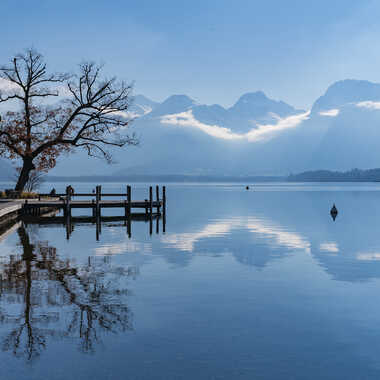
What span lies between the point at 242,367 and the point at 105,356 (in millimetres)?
2838

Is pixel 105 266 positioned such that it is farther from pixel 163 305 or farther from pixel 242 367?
pixel 242 367

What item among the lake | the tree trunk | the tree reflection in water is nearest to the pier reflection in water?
the tree trunk

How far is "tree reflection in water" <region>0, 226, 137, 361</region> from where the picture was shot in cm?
1230

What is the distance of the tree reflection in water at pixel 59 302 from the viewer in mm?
12305

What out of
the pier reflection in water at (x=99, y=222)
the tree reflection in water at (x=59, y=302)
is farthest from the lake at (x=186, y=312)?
the pier reflection in water at (x=99, y=222)

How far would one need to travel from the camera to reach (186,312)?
49.3 feet

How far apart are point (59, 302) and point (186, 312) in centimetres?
374

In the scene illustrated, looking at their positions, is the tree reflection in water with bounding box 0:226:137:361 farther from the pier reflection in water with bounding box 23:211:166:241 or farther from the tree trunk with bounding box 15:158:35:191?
the tree trunk with bounding box 15:158:35:191

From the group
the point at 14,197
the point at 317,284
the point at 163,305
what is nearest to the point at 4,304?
the point at 163,305

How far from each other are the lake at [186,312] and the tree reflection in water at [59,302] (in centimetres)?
4

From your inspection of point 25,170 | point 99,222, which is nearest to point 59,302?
point 99,222

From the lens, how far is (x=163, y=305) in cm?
1589

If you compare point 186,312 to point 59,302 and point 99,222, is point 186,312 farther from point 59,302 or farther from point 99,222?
point 99,222

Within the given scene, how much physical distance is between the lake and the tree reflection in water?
0.04 meters
